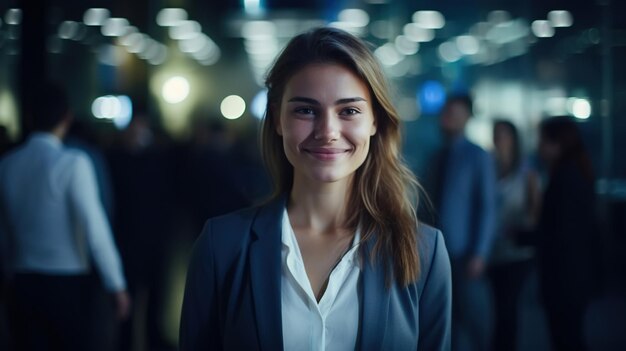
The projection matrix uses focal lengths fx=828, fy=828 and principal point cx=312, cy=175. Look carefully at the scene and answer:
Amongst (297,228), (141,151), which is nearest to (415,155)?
(141,151)

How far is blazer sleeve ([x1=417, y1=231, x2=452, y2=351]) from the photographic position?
232 centimetres

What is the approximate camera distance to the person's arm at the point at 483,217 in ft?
19.5

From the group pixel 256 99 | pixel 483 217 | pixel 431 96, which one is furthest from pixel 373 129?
pixel 256 99

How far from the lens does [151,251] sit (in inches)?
274

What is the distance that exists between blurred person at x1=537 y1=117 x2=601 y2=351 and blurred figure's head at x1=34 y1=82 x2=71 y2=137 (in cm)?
339

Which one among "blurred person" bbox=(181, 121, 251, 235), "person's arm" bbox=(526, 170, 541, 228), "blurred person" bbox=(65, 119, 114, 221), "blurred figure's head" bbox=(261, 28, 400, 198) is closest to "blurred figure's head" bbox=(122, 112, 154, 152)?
"blurred person" bbox=(65, 119, 114, 221)

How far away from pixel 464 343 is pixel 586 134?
3059 mm

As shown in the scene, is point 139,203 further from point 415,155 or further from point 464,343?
point 415,155

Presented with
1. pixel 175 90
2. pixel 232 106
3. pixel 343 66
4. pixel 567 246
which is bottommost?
pixel 567 246

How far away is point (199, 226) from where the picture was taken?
7250 mm

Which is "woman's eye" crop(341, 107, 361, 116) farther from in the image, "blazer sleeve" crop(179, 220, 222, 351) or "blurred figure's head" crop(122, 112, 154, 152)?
"blurred figure's head" crop(122, 112, 154, 152)

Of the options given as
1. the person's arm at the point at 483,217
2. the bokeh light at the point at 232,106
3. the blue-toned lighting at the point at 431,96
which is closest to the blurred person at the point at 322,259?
the person's arm at the point at 483,217

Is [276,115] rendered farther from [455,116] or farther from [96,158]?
[96,158]

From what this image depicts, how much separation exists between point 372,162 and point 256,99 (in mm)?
12899
